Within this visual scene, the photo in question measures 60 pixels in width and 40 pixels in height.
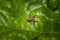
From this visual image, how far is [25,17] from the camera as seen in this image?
0.94 meters

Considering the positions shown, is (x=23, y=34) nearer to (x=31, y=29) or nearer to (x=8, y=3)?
(x=31, y=29)

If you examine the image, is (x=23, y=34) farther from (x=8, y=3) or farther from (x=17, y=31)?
(x=8, y=3)

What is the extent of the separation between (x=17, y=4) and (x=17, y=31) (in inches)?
4.2

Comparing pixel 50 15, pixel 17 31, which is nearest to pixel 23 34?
pixel 17 31

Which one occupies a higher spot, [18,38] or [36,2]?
[36,2]

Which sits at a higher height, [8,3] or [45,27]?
[8,3]

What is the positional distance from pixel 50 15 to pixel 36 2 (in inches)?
3.3

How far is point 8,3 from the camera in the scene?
934 millimetres

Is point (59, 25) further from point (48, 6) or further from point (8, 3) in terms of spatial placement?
point (8, 3)

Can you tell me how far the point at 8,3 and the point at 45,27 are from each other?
0.17 metres

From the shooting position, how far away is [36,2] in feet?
3.12

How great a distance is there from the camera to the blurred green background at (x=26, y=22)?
899mm

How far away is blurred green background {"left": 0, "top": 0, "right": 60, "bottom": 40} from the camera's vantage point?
90cm

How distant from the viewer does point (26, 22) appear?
0.92 meters
